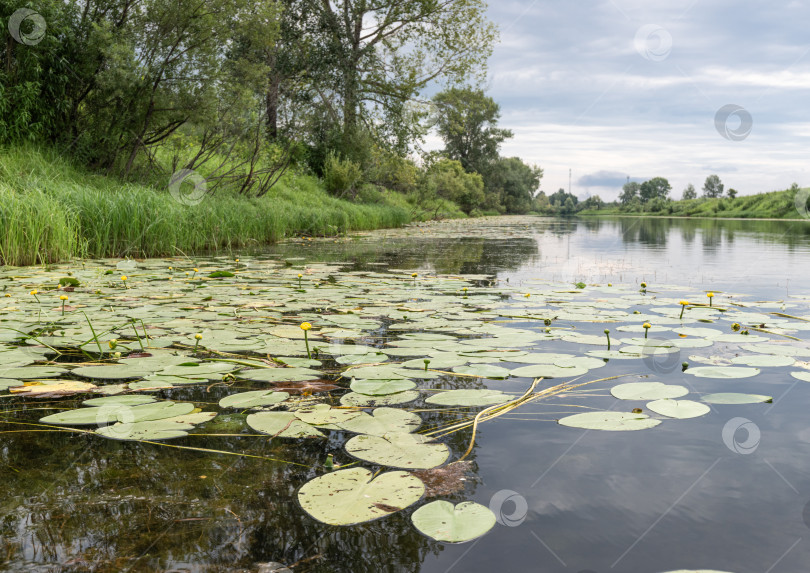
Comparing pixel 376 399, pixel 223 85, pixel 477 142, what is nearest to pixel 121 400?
pixel 376 399

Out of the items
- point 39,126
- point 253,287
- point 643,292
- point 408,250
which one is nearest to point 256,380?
point 253,287

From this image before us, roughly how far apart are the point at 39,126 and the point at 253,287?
5646 millimetres

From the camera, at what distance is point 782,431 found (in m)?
1.48

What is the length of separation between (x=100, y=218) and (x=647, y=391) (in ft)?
18.7

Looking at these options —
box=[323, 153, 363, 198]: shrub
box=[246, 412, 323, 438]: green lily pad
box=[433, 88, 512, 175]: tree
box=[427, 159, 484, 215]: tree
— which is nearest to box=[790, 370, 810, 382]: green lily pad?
box=[246, 412, 323, 438]: green lily pad

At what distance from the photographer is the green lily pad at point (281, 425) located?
144cm

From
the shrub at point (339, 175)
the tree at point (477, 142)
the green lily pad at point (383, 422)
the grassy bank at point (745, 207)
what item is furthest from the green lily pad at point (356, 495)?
the tree at point (477, 142)

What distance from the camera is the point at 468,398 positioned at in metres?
1.72

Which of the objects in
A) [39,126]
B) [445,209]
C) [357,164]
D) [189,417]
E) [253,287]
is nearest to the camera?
[189,417]

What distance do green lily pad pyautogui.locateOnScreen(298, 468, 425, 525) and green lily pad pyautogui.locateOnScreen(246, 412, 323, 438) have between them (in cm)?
26

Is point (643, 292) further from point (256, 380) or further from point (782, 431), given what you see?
point (256, 380)

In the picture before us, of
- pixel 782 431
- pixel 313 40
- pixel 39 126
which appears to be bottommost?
pixel 782 431

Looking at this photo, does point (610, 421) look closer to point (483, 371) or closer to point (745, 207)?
point (483, 371)

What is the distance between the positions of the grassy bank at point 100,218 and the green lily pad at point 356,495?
188 inches
